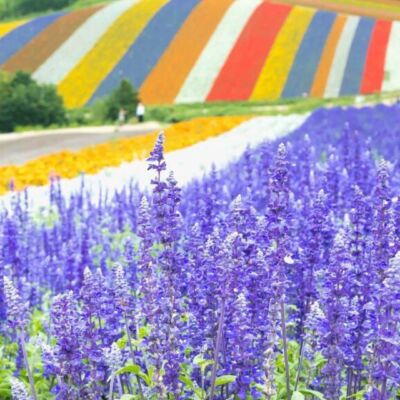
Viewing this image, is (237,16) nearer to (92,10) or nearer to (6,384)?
(92,10)

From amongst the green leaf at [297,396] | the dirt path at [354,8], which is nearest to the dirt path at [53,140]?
the green leaf at [297,396]

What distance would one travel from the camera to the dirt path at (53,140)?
2394 centimetres

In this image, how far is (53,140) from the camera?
28.2 meters

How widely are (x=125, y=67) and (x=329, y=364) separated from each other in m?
40.2

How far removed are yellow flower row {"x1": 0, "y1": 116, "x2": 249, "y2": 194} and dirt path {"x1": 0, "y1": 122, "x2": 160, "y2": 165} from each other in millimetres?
3104

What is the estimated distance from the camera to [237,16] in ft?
157

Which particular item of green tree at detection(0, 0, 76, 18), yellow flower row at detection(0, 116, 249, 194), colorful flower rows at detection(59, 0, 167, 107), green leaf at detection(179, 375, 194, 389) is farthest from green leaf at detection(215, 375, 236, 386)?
green tree at detection(0, 0, 76, 18)

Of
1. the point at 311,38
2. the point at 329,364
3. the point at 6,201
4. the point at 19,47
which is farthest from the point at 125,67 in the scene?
the point at 329,364

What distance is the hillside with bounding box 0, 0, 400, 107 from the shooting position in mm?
39844

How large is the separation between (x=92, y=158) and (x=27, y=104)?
53.3 feet

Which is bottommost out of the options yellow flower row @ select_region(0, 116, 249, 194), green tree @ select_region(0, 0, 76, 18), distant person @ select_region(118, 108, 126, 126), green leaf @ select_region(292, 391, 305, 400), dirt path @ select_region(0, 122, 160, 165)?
dirt path @ select_region(0, 122, 160, 165)

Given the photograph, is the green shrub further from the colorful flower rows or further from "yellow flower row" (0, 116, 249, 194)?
"yellow flower row" (0, 116, 249, 194)

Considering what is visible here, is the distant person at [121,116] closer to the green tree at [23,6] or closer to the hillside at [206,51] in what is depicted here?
the hillside at [206,51]

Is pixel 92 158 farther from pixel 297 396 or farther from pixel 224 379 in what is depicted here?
pixel 297 396
